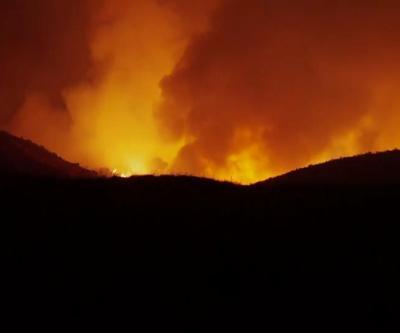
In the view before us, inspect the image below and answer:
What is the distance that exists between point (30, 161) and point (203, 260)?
18196mm

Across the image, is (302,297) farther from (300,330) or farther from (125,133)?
(125,133)

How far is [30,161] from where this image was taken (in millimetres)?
25109

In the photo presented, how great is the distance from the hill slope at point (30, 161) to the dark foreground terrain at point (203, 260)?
11740mm

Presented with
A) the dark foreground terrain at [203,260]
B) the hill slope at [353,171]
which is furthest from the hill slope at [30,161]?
the dark foreground terrain at [203,260]

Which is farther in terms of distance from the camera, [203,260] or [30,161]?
[30,161]

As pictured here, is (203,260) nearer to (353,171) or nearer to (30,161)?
(353,171)

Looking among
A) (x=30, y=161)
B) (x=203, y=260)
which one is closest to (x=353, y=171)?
(x=203, y=260)

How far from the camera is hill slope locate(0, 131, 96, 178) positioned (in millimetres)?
23266

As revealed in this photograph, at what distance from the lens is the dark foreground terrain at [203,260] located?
7.46m

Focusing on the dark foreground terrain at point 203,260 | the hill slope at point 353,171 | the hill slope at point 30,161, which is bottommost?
the dark foreground terrain at point 203,260

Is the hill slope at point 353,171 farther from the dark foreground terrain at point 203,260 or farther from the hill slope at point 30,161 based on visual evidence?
the hill slope at point 30,161

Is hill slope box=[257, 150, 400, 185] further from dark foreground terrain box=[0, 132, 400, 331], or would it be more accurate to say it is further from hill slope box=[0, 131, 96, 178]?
hill slope box=[0, 131, 96, 178]

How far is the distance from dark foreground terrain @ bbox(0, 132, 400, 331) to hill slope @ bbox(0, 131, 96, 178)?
38.5ft

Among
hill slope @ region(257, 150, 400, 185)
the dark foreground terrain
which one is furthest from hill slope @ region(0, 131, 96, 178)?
the dark foreground terrain
